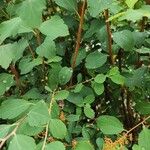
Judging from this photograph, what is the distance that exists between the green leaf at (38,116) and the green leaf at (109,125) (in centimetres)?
27

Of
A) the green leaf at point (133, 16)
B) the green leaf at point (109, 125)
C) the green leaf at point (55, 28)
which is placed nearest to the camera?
the green leaf at point (133, 16)

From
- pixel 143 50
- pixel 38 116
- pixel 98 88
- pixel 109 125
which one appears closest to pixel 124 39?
pixel 143 50

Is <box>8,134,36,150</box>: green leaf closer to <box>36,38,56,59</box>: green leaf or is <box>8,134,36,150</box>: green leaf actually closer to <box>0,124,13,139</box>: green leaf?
<box>0,124,13,139</box>: green leaf

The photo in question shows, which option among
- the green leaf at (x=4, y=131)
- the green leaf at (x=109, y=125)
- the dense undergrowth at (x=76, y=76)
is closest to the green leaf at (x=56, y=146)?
the dense undergrowth at (x=76, y=76)

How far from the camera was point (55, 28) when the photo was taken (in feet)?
3.96

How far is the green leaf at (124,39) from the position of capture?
1310 mm

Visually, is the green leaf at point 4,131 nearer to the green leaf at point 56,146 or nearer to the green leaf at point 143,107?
the green leaf at point 56,146

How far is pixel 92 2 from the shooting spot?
3.81ft

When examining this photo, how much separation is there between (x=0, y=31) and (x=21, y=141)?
0.36 meters

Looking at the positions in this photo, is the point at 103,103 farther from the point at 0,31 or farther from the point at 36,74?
the point at 0,31

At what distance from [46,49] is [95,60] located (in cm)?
18

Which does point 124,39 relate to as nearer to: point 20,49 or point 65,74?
point 65,74

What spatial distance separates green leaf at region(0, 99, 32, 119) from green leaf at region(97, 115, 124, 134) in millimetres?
261

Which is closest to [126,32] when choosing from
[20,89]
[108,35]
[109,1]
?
[108,35]
